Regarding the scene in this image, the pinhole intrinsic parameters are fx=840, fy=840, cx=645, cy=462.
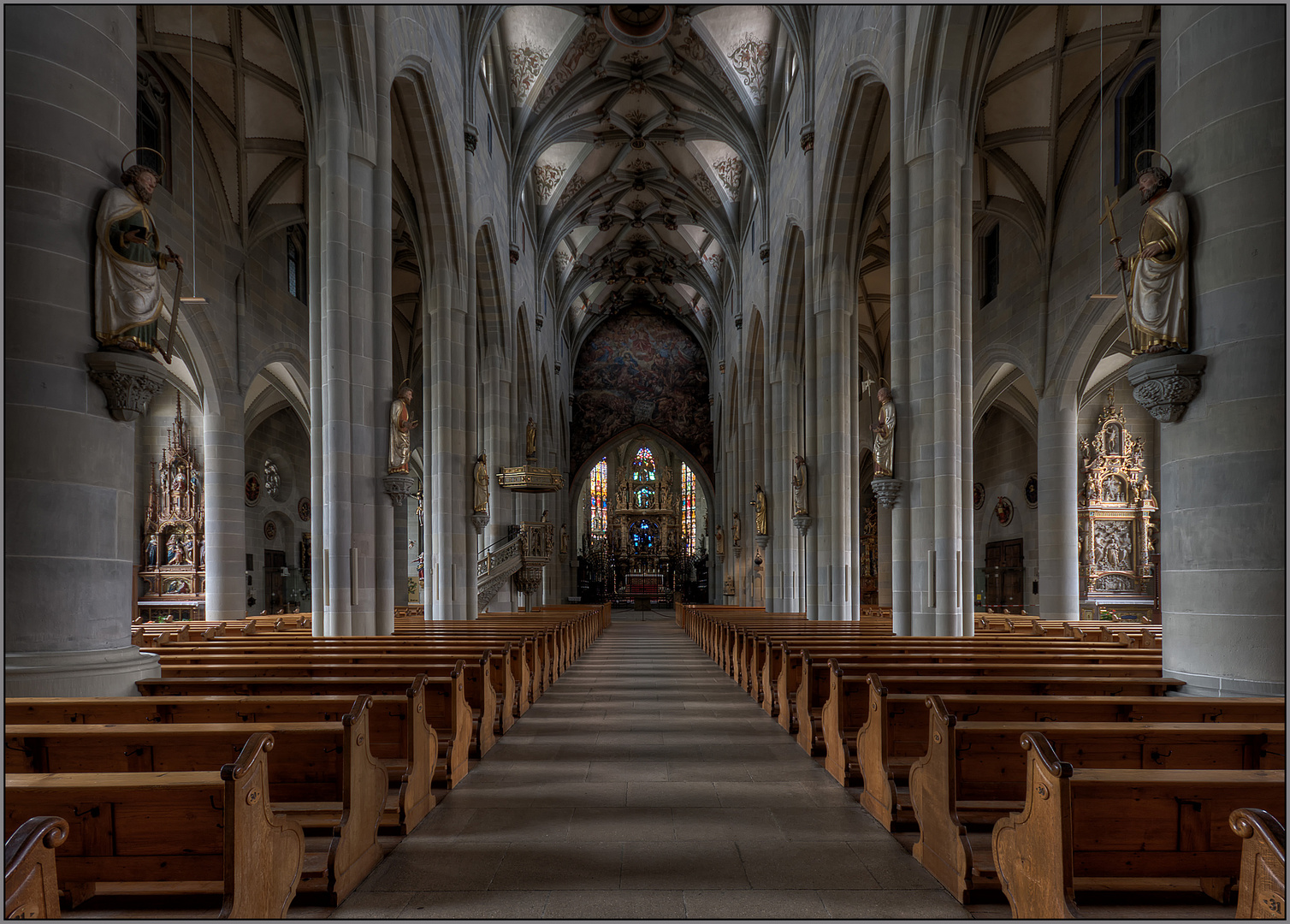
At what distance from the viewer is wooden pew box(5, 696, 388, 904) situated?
142 inches

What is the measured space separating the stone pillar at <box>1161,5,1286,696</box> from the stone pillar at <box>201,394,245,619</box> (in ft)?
51.5

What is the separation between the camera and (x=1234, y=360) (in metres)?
5.27

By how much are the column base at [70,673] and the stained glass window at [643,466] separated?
131 ft

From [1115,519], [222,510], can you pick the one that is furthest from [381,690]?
[1115,519]

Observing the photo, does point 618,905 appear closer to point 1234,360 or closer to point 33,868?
point 33,868

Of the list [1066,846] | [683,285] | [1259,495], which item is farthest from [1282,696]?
[683,285]

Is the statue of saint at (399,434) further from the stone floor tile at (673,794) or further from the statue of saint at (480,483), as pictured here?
the stone floor tile at (673,794)

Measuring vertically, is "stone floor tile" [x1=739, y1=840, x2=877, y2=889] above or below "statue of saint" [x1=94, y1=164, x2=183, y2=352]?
below

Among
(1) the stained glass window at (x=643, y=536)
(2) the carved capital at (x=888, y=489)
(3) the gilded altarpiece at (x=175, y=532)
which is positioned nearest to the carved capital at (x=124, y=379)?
(2) the carved capital at (x=888, y=489)

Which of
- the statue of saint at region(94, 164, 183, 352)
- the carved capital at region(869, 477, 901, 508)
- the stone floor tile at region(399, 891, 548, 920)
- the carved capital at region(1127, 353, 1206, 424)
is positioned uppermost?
the statue of saint at region(94, 164, 183, 352)

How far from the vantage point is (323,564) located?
34.0 feet

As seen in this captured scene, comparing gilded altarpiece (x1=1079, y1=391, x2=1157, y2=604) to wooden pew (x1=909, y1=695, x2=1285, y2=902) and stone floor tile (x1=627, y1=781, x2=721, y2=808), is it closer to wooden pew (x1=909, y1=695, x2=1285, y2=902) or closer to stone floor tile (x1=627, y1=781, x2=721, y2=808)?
stone floor tile (x1=627, y1=781, x2=721, y2=808)

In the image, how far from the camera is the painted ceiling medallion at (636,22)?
2005 cm

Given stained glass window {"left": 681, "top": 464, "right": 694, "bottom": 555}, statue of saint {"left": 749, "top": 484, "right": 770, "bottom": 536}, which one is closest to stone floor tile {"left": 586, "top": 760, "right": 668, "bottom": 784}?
statue of saint {"left": 749, "top": 484, "right": 770, "bottom": 536}
